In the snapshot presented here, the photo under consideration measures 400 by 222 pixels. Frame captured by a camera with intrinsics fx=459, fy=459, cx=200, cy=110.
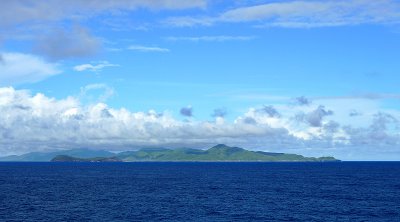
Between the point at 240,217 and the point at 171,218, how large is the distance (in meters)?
16.7

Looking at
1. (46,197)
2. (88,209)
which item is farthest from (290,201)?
(46,197)

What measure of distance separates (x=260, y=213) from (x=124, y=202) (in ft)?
142

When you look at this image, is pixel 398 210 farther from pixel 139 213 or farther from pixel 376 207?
pixel 139 213

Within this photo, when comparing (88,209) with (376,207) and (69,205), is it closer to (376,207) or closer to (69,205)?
(69,205)

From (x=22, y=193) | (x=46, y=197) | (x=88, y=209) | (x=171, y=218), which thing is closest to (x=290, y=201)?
(x=171, y=218)

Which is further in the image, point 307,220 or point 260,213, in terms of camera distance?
point 260,213

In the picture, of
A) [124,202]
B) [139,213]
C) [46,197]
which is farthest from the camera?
[46,197]

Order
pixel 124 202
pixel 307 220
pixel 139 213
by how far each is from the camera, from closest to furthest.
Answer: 1. pixel 307 220
2. pixel 139 213
3. pixel 124 202

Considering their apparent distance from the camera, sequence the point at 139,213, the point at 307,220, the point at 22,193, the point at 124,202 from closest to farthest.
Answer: the point at 307,220 < the point at 139,213 < the point at 124,202 < the point at 22,193

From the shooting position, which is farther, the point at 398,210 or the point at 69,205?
the point at 69,205

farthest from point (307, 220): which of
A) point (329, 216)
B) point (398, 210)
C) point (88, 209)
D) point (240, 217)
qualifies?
point (88, 209)

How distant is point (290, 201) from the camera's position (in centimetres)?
14100

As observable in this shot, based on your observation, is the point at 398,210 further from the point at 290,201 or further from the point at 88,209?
the point at 88,209

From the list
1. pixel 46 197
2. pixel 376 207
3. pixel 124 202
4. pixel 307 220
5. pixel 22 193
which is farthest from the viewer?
pixel 22 193
